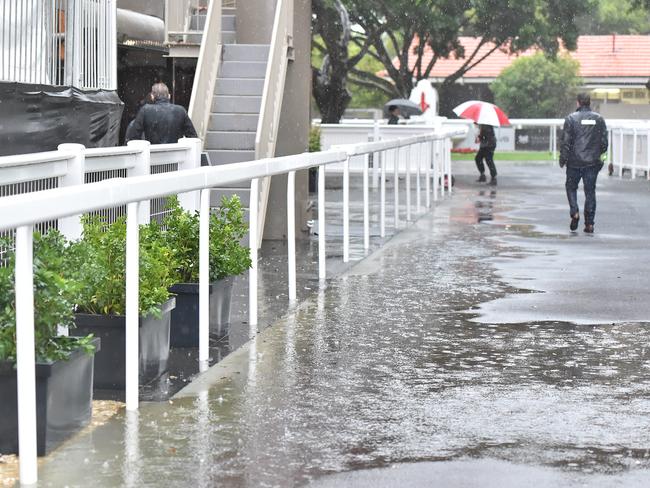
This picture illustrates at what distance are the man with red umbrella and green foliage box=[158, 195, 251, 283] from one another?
71.6ft

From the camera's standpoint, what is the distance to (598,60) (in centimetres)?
6738

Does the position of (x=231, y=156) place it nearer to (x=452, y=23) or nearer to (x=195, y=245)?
(x=195, y=245)

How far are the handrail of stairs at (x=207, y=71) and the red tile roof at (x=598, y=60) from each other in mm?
45808

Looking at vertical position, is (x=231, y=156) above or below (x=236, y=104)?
below

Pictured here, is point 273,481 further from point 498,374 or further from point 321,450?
point 498,374

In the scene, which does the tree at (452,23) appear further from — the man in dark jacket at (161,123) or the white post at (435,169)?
the man in dark jacket at (161,123)

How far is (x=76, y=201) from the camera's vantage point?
6.08 metres

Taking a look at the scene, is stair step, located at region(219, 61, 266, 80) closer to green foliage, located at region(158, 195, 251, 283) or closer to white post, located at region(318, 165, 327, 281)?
white post, located at region(318, 165, 327, 281)

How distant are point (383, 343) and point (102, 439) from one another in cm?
321

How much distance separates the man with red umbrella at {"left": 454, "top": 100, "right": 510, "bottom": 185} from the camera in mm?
31000

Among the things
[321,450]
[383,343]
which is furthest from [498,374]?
[321,450]

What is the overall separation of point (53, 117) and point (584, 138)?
836 cm

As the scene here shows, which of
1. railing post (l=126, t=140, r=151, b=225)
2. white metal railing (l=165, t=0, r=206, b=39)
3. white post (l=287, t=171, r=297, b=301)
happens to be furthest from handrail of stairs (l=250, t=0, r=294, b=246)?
railing post (l=126, t=140, r=151, b=225)

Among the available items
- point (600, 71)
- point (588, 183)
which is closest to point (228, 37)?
point (588, 183)
